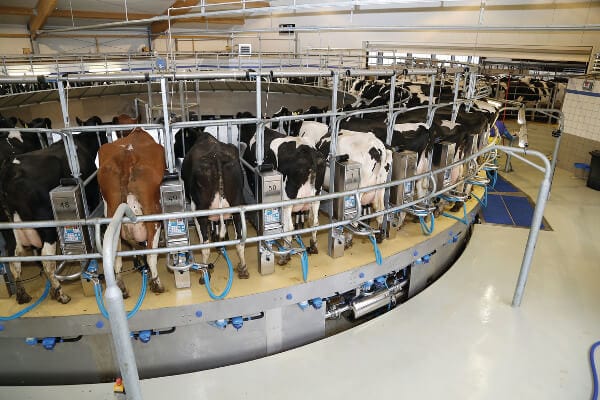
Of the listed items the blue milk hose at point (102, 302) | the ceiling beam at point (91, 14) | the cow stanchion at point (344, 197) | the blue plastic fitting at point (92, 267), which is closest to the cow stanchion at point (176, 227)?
the blue milk hose at point (102, 302)

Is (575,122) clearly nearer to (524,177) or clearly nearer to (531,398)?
(524,177)

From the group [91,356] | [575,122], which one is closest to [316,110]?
[91,356]

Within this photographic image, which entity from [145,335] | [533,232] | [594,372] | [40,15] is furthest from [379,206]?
[40,15]

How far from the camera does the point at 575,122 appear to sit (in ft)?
26.1

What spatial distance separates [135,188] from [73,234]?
51 cm

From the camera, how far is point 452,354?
9.91 ft

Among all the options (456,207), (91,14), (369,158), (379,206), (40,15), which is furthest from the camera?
(91,14)

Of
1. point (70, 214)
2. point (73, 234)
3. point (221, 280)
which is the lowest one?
point (221, 280)

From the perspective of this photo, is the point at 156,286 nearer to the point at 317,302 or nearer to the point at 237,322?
the point at 237,322

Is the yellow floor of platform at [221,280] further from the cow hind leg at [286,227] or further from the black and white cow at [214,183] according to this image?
the black and white cow at [214,183]

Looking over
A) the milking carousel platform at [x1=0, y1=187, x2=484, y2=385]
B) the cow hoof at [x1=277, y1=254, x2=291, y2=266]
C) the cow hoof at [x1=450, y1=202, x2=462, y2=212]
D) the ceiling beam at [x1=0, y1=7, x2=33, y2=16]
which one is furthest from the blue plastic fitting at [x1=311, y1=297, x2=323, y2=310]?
the ceiling beam at [x1=0, y1=7, x2=33, y2=16]

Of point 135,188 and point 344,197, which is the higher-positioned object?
point 135,188

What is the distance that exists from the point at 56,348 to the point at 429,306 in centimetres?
297

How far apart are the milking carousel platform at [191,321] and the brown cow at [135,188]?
0.28 meters
